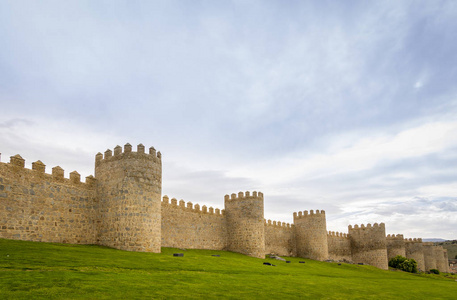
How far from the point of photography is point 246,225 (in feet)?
130

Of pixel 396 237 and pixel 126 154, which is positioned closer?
pixel 126 154

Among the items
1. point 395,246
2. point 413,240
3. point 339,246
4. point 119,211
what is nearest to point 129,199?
point 119,211

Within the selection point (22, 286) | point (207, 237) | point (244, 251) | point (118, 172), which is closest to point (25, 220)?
point (118, 172)

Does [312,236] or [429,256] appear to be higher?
[312,236]

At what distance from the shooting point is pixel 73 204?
25016 millimetres

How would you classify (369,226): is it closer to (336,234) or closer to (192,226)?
(336,234)

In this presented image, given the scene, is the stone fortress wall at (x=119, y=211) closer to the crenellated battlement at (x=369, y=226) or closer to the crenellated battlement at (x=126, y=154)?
the crenellated battlement at (x=126, y=154)

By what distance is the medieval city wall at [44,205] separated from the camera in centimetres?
2117

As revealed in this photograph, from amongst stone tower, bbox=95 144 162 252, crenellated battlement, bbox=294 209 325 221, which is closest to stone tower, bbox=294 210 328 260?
crenellated battlement, bbox=294 209 325 221

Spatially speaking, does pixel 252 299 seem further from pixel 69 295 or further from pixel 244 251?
pixel 244 251

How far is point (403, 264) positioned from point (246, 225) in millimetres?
33546

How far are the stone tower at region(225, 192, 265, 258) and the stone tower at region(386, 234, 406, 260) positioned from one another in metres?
35.8

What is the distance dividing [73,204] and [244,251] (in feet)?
64.8

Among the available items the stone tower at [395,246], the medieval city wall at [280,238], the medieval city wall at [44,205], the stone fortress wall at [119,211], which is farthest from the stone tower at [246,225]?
the stone tower at [395,246]
